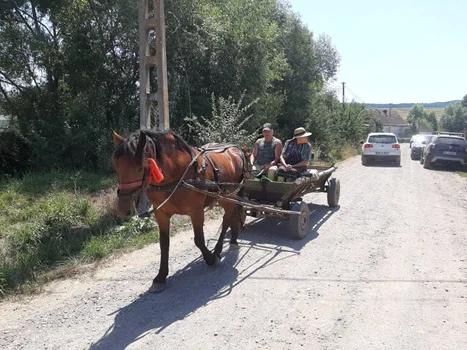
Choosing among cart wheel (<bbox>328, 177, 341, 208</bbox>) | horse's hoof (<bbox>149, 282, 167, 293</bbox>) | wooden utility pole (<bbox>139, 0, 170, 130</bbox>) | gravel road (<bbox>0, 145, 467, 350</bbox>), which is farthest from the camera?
cart wheel (<bbox>328, 177, 341, 208</bbox>)

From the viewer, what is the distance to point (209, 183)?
4.82 meters

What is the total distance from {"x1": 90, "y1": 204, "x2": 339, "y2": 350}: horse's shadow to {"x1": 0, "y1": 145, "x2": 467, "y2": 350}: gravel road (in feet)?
0.05

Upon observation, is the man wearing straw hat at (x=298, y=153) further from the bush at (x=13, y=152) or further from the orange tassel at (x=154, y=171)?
the bush at (x=13, y=152)

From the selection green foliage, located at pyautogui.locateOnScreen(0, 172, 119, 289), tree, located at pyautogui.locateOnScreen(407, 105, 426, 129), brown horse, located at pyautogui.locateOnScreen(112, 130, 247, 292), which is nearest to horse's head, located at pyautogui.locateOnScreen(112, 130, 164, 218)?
brown horse, located at pyautogui.locateOnScreen(112, 130, 247, 292)

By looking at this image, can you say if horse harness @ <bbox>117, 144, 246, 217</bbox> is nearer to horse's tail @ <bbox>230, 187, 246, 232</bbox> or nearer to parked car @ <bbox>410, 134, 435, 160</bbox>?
horse's tail @ <bbox>230, 187, 246, 232</bbox>

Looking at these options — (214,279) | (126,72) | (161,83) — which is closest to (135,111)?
(126,72)

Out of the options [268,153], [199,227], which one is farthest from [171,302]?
[268,153]

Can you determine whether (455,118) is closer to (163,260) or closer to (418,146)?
(418,146)

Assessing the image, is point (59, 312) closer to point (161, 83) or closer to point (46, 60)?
point (161, 83)

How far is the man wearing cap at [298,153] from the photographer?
7.43 meters

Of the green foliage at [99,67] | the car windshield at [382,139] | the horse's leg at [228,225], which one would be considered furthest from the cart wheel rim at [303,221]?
the car windshield at [382,139]

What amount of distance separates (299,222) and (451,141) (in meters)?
13.8

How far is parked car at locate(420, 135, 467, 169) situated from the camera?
16.7 meters

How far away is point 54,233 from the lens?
6.36 metres
